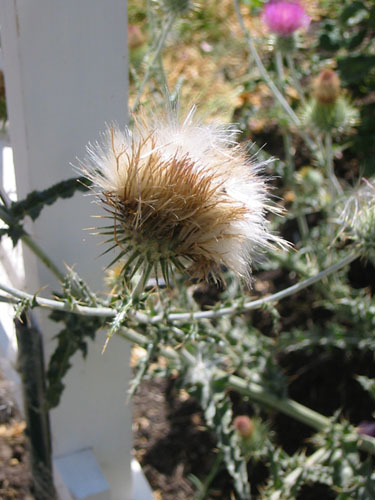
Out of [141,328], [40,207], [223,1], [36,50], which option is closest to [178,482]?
[141,328]

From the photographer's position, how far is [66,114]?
4.58 feet

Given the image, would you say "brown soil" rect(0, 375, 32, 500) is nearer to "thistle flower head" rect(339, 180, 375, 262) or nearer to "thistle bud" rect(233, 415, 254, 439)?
"thistle bud" rect(233, 415, 254, 439)

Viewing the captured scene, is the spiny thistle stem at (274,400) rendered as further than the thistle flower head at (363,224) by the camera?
Yes

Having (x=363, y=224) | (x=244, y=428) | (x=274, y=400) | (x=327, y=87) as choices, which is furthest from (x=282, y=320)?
(x=363, y=224)

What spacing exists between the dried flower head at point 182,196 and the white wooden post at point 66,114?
0.30 m

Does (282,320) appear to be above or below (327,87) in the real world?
below

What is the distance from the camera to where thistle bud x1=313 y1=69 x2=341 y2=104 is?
247cm

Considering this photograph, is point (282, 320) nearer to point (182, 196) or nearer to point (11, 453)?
point (11, 453)

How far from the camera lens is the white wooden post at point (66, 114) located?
128 cm

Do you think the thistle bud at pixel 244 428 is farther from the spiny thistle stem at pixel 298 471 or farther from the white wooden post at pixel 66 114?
the white wooden post at pixel 66 114

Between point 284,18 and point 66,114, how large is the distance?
1.67m

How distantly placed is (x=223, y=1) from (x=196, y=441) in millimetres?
4623

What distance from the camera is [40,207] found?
52.3 inches

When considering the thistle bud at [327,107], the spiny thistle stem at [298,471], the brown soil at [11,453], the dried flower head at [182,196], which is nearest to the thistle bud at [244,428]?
the spiny thistle stem at [298,471]
